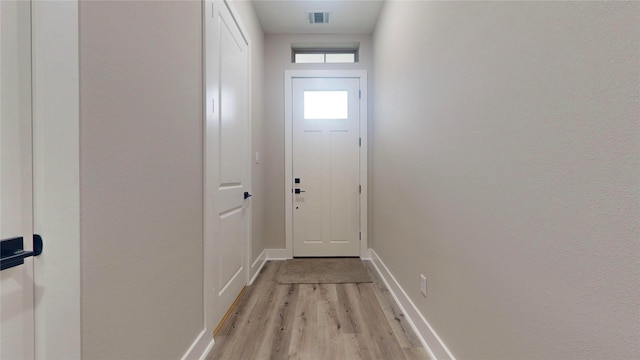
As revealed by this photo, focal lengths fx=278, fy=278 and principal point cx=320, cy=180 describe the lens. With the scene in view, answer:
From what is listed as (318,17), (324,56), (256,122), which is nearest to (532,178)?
(256,122)

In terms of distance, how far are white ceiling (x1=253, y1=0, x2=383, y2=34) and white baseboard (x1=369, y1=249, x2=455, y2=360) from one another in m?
2.76

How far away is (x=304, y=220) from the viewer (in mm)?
3580

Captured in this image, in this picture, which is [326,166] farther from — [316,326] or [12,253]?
[12,253]

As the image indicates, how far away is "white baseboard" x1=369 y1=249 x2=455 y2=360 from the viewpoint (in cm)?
151

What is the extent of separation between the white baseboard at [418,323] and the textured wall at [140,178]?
1.35 meters

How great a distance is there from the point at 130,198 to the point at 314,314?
159cm

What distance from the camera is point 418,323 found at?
1.83 m

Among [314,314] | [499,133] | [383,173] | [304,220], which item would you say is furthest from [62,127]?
[304,220]

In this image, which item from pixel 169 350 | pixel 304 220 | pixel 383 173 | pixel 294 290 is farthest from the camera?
pixel 304 220

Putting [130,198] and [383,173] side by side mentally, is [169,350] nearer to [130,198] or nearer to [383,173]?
[130,198]

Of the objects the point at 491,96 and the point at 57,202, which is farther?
the point at 491,96

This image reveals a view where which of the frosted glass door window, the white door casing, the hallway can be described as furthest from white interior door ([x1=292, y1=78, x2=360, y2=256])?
the white door casing

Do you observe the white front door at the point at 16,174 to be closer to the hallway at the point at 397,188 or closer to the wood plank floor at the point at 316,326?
the hallway at the point at 397,188

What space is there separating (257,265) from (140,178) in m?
2.20
